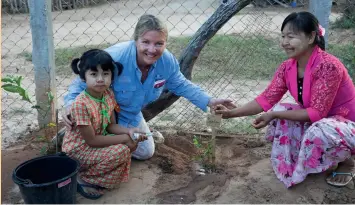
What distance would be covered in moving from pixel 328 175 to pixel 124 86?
1589mm

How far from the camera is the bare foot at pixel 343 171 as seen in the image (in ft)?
9.79

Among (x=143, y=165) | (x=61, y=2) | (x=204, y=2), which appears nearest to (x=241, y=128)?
(x=143, y=165)

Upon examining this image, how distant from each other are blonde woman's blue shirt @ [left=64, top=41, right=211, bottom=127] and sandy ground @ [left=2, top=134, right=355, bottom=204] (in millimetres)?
452

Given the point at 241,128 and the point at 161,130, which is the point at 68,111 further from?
the point at 241,128

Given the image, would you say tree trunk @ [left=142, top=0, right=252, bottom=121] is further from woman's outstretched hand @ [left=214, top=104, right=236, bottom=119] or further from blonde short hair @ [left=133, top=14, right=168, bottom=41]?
blonde short hair @ [left=133, top=14, right=168, bottom=41]

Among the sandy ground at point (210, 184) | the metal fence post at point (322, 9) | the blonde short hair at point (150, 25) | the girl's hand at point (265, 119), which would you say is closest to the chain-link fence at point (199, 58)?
the sandy ground at point (210, 184)

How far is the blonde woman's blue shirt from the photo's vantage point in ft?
9.98

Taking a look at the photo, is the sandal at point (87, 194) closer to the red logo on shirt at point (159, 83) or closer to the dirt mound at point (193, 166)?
the dirt mound at point (193, 166)

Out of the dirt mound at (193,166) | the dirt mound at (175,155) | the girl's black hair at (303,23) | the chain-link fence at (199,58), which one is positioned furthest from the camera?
the chain-link fence at (199,58)

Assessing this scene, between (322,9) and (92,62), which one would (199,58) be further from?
(92,62)

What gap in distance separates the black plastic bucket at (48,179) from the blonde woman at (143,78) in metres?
0.27

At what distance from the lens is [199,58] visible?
6875 mm

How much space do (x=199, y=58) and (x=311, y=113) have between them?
4.14 metres

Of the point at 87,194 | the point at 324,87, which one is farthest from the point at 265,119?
the point at 87,194
